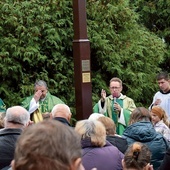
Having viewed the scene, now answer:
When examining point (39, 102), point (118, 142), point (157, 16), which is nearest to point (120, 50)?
point (39, 102)

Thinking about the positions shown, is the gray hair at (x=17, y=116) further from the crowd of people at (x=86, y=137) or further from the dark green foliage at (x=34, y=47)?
the dark green foliage at (x=34, y=47)

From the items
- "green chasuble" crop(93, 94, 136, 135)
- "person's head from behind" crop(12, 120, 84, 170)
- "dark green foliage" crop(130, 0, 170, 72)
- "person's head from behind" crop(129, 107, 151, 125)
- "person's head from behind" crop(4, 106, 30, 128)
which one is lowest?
"green chasuble" crop(93, 94, 136, 135)

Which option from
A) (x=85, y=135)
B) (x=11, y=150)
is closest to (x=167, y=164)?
(x=85, y=135)

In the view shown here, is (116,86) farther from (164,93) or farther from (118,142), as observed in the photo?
(118,142)

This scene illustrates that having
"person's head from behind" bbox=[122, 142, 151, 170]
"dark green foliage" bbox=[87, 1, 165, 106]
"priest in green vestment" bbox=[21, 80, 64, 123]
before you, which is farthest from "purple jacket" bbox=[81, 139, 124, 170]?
"dark green foliage" bbox=[87, 1, 165, 106]

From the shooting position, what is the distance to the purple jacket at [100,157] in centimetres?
441

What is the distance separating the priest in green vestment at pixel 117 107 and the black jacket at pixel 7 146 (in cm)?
414

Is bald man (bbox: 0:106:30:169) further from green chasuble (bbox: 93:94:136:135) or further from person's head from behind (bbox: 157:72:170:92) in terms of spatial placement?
person's head from behind (bbox: 157:72:170:92)

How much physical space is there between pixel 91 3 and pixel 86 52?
294 cm

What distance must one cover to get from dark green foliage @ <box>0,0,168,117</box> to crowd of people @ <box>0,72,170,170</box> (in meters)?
1.88

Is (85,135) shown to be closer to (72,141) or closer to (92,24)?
(72,141)

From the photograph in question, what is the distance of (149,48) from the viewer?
12641 mm

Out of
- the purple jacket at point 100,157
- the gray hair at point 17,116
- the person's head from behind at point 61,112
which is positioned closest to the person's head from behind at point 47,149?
the purple jacket at point 100,157

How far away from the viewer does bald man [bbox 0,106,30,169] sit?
4.52m
